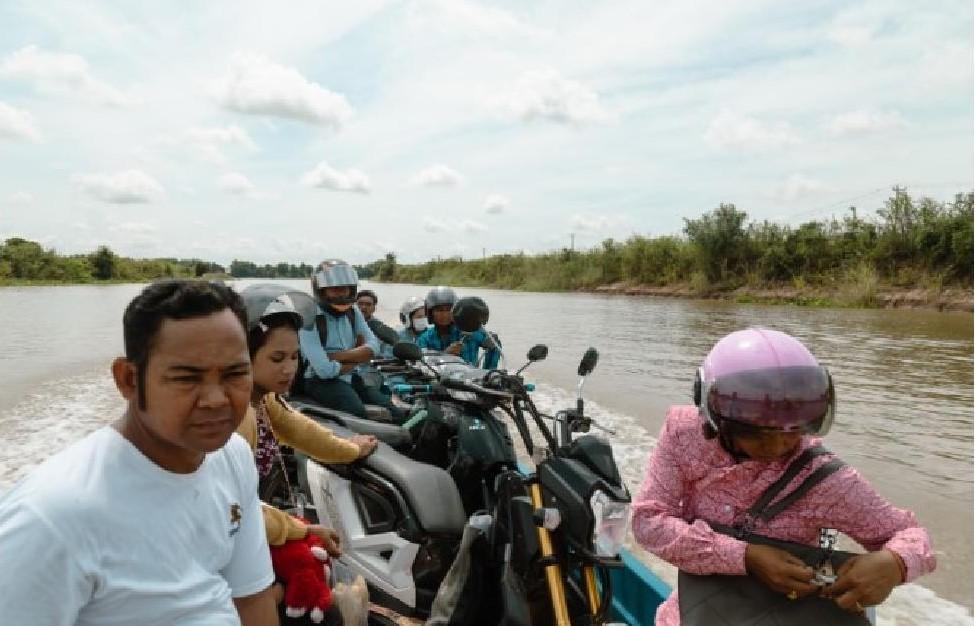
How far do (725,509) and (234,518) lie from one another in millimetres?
1107

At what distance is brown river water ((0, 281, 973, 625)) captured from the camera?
190 inches

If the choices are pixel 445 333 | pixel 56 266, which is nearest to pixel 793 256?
Result: pixel 445 333

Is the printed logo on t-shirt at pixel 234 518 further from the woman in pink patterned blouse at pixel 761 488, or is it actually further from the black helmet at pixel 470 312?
the black helmet at pixel 470 312

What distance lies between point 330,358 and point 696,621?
3.27 metres

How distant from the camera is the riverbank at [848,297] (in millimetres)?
23859

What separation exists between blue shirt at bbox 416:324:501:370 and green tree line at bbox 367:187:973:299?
2512cm

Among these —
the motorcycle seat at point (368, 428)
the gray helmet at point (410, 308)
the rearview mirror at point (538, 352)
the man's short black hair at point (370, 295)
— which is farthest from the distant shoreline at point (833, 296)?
the rearview mirror at point (538, 352)

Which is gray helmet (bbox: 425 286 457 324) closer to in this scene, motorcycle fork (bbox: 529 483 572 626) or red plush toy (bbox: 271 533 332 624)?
motorcycle fork (bbox: 529 483 572 626)

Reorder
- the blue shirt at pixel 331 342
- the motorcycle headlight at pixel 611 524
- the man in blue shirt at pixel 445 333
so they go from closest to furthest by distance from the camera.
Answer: the motorcycle headlight at pixel 611 524, the blue shirt at pixel 331 342, the man in blue shirt at pixel 445 333

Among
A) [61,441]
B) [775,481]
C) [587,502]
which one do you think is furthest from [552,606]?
[61,441]

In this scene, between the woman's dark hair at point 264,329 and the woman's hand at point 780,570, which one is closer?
the woman's hand at point 780,570

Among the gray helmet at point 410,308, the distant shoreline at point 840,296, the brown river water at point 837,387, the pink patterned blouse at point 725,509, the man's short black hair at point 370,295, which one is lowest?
the brown river water at point 837,387

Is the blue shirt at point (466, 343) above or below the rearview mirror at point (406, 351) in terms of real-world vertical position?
below

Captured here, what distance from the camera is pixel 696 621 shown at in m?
1.58
